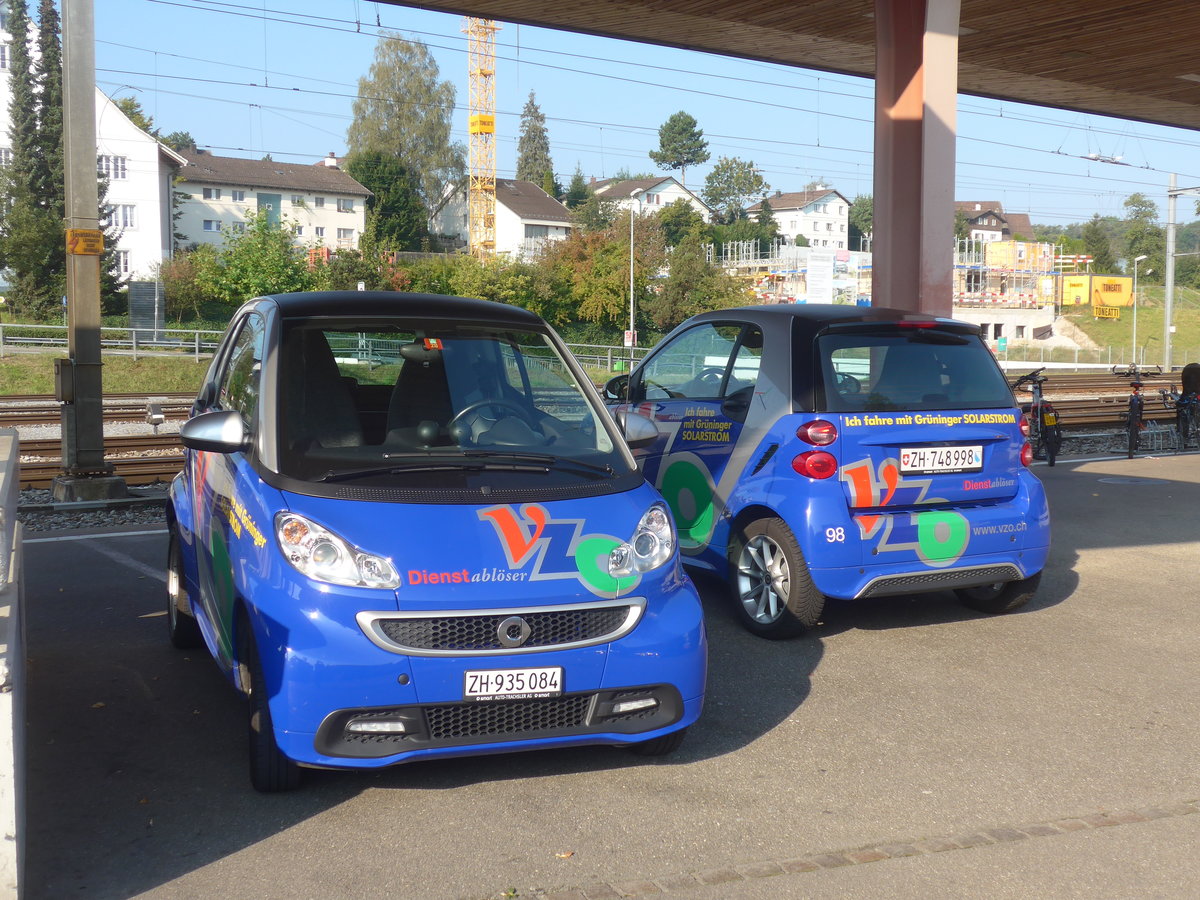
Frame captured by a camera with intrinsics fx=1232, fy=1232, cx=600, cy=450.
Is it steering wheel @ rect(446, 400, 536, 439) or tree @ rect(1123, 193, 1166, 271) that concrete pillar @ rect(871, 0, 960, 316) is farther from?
tree @ rect(1123, 193, 1166, 271)

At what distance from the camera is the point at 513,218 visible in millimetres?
97062

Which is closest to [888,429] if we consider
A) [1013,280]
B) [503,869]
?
[503,869]

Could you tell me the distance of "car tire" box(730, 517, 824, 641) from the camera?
6.31 metres

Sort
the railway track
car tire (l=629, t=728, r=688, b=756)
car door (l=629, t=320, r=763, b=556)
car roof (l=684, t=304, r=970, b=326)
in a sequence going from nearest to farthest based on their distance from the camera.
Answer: car tire (l=629, t=728, r=688, b=756) → car roof (l=684, t=304, r=970, b=326) → car door (l=629, t=320, r=763, b=556) → the railway track

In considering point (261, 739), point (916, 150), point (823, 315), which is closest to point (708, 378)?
point (823, 315)

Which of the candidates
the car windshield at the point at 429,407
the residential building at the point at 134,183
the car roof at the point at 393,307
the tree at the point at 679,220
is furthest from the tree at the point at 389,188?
the car windshield at the point at 429,407

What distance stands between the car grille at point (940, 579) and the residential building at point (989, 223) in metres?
147

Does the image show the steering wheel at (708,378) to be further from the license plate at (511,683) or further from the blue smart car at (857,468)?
the license plate at (511,683)

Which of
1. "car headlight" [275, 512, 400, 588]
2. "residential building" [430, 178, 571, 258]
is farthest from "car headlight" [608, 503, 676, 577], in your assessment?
"residential building" [430, 178, 571, 258]

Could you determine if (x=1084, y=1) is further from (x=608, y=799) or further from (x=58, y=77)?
(x=58, y=77)

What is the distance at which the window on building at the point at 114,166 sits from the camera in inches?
2514

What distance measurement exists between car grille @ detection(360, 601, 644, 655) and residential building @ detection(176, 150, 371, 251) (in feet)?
253

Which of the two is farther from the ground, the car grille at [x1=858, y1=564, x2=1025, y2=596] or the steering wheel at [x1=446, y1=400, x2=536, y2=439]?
the steering wheel at [x1=446, y1=400, x2=536, y2=439]

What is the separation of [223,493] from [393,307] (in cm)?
108
